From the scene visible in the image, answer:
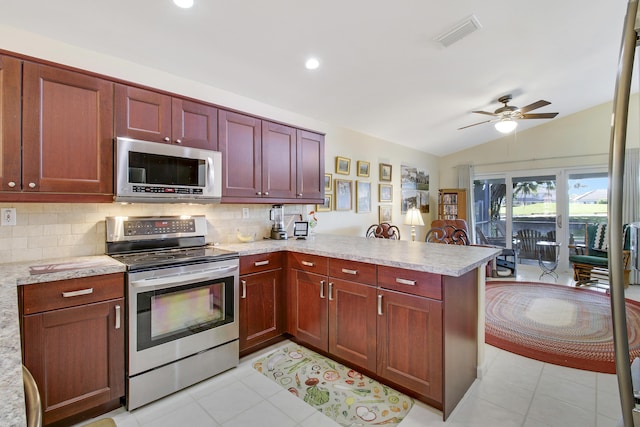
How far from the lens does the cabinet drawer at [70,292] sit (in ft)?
5.36

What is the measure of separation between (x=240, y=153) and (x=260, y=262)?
3.33ft

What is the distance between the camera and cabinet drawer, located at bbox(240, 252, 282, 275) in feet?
8.25

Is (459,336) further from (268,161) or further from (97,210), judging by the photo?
(97,210)

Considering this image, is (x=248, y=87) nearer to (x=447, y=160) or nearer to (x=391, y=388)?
(x=391, y=388)

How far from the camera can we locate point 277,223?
341cm

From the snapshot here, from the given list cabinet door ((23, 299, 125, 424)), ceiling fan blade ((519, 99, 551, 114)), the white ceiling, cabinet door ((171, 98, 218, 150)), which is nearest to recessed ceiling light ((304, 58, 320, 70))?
the white ceiling

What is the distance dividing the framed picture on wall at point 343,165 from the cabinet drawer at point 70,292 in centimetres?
308

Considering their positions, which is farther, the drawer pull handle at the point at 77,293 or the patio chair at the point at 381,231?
the patio chair at the point at 381,231

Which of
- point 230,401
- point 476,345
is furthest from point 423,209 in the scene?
point 230,401

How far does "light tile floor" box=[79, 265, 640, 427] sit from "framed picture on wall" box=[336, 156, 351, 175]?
2856 mm

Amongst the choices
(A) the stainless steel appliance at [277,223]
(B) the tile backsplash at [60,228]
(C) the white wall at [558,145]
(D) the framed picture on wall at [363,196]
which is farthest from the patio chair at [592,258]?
(B) the tile backsplash at [60,228]

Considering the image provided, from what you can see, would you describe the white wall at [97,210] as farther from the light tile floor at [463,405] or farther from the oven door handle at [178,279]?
the light tile floor at [463,405]

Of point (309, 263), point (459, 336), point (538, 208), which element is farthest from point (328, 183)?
point (538, 208)

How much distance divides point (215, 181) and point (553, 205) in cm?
650
